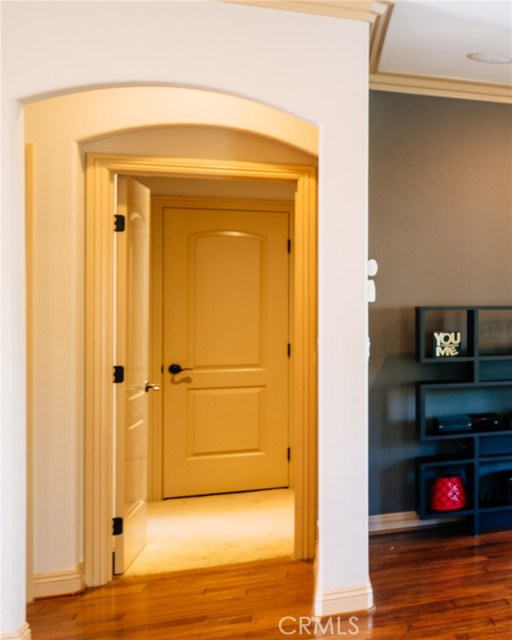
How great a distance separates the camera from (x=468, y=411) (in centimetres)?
321

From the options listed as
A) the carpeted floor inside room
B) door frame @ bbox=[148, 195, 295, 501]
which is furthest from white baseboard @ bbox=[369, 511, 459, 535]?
door frame @ bbox=[148, 195, 295, 501]

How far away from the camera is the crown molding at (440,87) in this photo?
3.03m

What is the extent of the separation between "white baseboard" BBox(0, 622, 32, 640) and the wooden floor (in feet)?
0.57

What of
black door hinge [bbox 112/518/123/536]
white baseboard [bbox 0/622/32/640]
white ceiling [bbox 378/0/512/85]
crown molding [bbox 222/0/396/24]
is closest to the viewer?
white baseboard [bbox 0/622/32/640]

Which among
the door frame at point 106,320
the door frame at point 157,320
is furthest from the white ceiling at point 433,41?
the door frame at point 157,320

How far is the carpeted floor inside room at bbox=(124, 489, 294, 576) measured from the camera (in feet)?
9.28

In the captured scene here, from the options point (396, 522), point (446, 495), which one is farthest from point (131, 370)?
point (446, 495)

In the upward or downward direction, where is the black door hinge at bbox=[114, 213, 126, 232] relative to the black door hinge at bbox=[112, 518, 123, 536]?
upward

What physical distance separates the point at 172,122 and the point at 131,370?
134 centimetres

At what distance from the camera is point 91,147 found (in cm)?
252

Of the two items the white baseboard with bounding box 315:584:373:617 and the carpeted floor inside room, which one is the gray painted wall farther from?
the white baseboard with bounding box 315:584:373:617

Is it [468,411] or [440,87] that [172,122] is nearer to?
[440,87]

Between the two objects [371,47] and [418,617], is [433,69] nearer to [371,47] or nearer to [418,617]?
[371,47]

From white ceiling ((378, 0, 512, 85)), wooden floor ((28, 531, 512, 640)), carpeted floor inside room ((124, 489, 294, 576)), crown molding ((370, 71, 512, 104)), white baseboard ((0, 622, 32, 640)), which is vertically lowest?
carpeted floor inside room ((124, 489, 294, 576))
